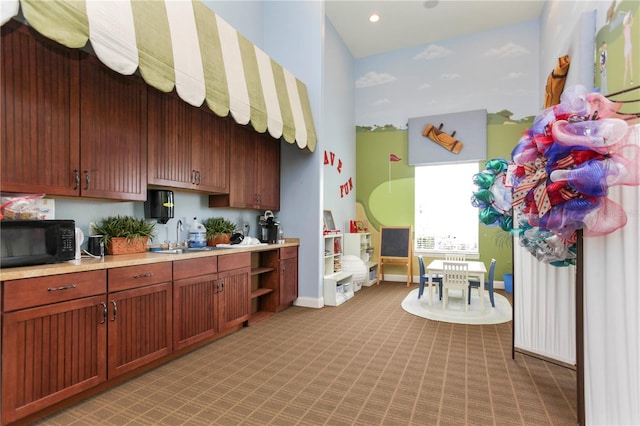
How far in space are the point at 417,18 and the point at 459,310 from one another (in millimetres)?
5312

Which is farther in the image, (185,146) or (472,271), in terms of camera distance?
(472,271)

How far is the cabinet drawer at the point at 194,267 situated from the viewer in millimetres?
2963

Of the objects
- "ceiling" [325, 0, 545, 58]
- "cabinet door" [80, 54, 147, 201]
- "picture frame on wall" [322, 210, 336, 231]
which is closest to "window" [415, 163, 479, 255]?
"picture frame on wall" [322, 210, 336, 231]

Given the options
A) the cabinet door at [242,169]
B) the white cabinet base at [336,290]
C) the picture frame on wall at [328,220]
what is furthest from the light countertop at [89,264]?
the picture frame on wall at [328,220]

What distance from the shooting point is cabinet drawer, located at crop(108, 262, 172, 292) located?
2428mm

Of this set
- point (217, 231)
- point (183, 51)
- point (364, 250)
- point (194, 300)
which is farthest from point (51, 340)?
point (364, 250)

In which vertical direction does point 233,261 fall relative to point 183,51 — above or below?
below

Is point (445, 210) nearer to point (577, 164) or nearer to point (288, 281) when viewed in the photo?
point (288, 281)

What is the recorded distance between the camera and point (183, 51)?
2.79 meters

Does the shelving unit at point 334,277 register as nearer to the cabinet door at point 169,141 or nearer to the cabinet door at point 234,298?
the cabinet door at point 234,298

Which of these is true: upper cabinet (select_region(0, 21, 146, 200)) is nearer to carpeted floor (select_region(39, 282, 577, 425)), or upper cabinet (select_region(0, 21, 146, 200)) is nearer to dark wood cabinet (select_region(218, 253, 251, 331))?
dark wood cabinet (select_region(218, 253, 251, 331))

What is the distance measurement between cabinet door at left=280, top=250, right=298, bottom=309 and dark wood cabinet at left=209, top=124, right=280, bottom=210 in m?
0.84

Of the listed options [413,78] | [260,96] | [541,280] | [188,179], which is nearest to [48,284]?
[188,179]

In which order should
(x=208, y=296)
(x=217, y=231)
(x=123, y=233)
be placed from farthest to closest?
A: (x=217, y=231) < (x=208, y=296) < (x=123, y=233)
